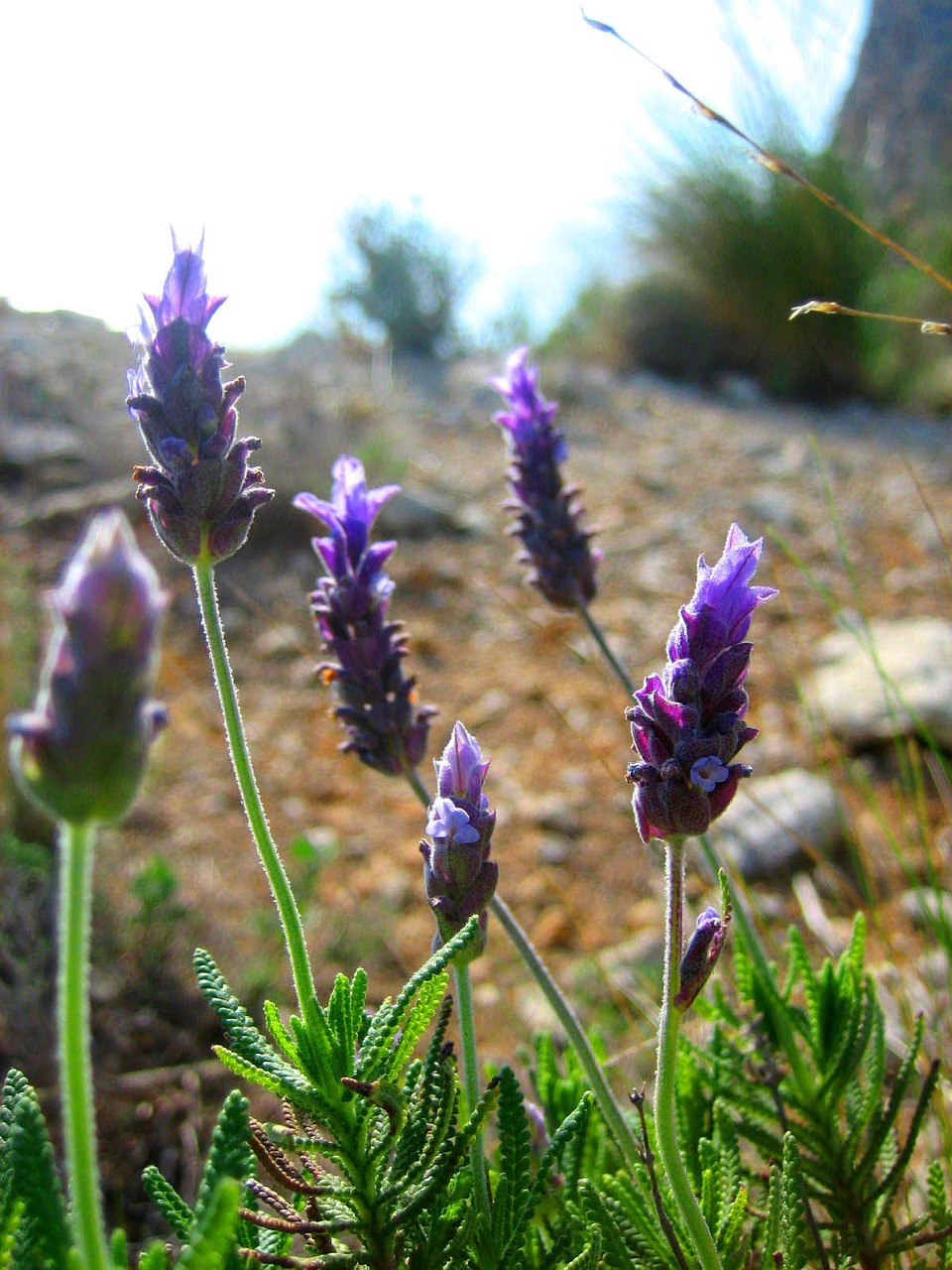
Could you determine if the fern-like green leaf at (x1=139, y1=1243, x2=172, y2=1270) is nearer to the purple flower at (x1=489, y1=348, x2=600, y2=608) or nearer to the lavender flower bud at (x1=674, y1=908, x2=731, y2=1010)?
the lavender flower bud at (x1=674, y1=908, x2=731, y2=1010)

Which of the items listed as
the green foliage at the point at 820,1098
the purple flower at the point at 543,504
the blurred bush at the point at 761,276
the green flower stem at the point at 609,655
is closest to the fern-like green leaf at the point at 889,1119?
the green foliage at the point at 820,1098

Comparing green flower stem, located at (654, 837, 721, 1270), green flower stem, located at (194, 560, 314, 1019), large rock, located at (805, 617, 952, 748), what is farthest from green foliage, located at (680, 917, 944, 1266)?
large rock, located at (805, 617, 952, 748)

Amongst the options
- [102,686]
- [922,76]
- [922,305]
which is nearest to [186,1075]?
[102,686]

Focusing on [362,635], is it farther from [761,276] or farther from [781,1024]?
[761,276]

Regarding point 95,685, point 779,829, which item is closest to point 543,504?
point 95,685

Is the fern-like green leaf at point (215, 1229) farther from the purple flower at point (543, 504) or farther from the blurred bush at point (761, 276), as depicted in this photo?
the blurred bush at point (761, 276)

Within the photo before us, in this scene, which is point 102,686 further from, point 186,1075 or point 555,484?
point 186,1075
